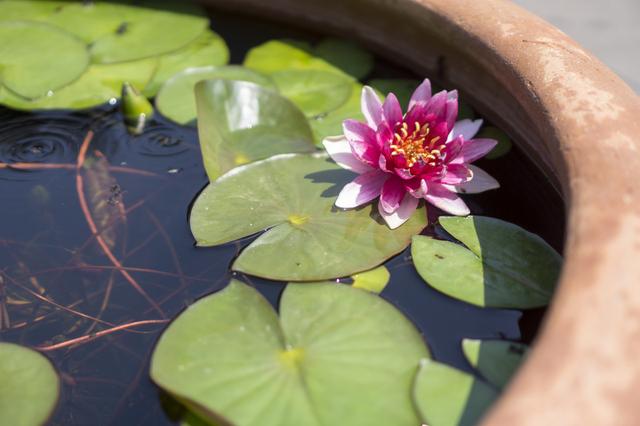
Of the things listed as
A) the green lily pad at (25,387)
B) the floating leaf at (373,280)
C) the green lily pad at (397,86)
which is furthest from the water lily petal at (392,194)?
the green lily pad at (25,387)

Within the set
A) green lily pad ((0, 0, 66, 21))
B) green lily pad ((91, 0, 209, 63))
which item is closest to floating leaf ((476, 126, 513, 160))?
green lily pad ((91, 0, 209, 63))

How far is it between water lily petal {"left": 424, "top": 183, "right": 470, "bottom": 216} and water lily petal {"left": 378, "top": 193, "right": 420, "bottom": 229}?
0.08ft

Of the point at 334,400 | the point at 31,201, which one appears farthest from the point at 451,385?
the point at 31,201

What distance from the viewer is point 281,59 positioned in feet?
4.97

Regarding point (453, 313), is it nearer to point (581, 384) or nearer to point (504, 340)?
point (504, 340)

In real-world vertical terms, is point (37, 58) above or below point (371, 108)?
below

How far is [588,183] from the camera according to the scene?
2.69 ft

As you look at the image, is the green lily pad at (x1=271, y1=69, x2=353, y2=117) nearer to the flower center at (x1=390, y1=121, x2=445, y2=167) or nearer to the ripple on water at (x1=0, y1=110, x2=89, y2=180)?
the flower center at (x1=390, y1=121, x2=445, y2=167)

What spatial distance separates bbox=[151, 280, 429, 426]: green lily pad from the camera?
0.82 metres

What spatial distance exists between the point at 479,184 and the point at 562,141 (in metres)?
0.24

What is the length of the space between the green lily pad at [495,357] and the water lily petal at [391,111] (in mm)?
408

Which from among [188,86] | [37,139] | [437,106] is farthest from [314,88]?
[37,139]

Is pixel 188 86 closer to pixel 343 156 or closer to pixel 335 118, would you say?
pixel 335 118

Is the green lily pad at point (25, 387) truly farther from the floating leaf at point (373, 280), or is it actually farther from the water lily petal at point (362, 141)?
the water lily petal at point (362, 141)
